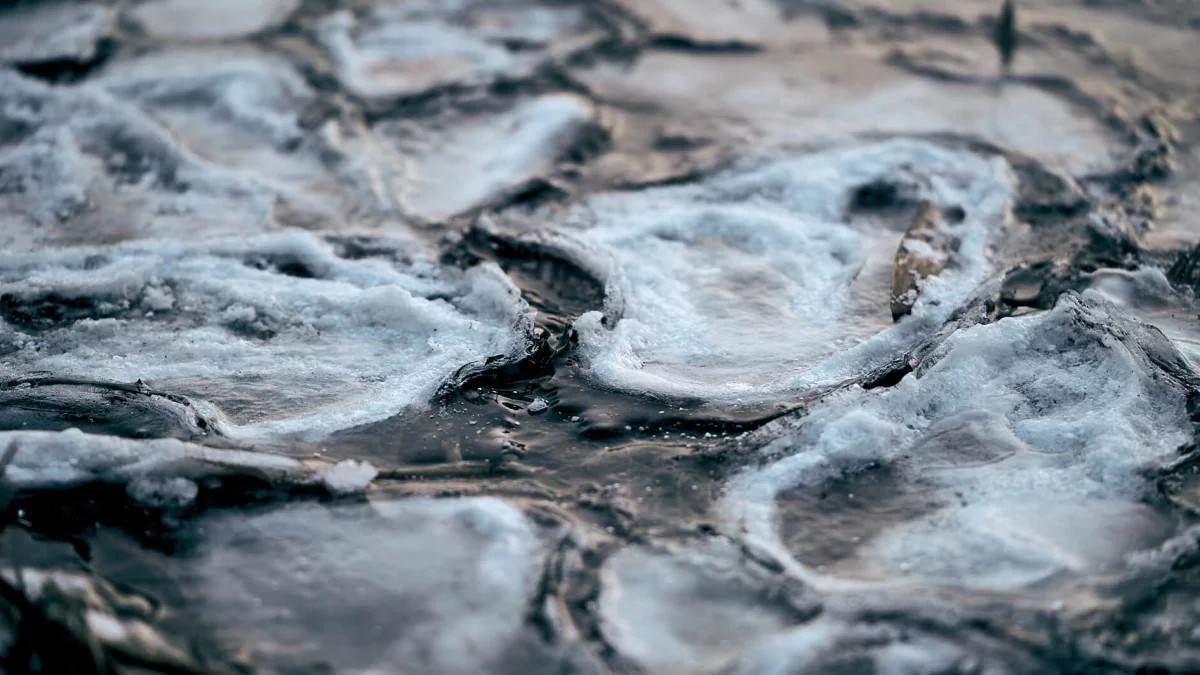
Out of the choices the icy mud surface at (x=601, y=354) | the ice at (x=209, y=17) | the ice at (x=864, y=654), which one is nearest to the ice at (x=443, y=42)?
the icy mud surface at (x=601, y=354)

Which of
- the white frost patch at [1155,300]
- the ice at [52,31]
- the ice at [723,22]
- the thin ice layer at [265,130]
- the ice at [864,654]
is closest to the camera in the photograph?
the ice at [864,654]

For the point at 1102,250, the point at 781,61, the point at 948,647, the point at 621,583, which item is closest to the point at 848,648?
the point at 948,647

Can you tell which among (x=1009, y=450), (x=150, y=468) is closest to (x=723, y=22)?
(x=1009, y=450)

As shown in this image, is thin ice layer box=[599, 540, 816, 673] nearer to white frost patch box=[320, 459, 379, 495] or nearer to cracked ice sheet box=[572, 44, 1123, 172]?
white frost patch box=[320, 459, 379, 495]

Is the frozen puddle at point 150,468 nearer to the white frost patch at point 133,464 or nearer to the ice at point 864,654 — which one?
the white frost patch at point 133,464

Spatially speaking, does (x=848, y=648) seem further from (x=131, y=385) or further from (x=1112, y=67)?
(x=1112, y=67)

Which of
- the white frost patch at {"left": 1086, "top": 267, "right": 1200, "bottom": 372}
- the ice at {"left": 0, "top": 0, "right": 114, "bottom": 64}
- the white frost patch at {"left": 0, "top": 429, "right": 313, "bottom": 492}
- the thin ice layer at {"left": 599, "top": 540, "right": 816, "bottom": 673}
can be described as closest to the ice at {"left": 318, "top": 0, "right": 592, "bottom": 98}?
the ice at {"left": 0, "top": 0, "right": 114, "bottom": 64}
